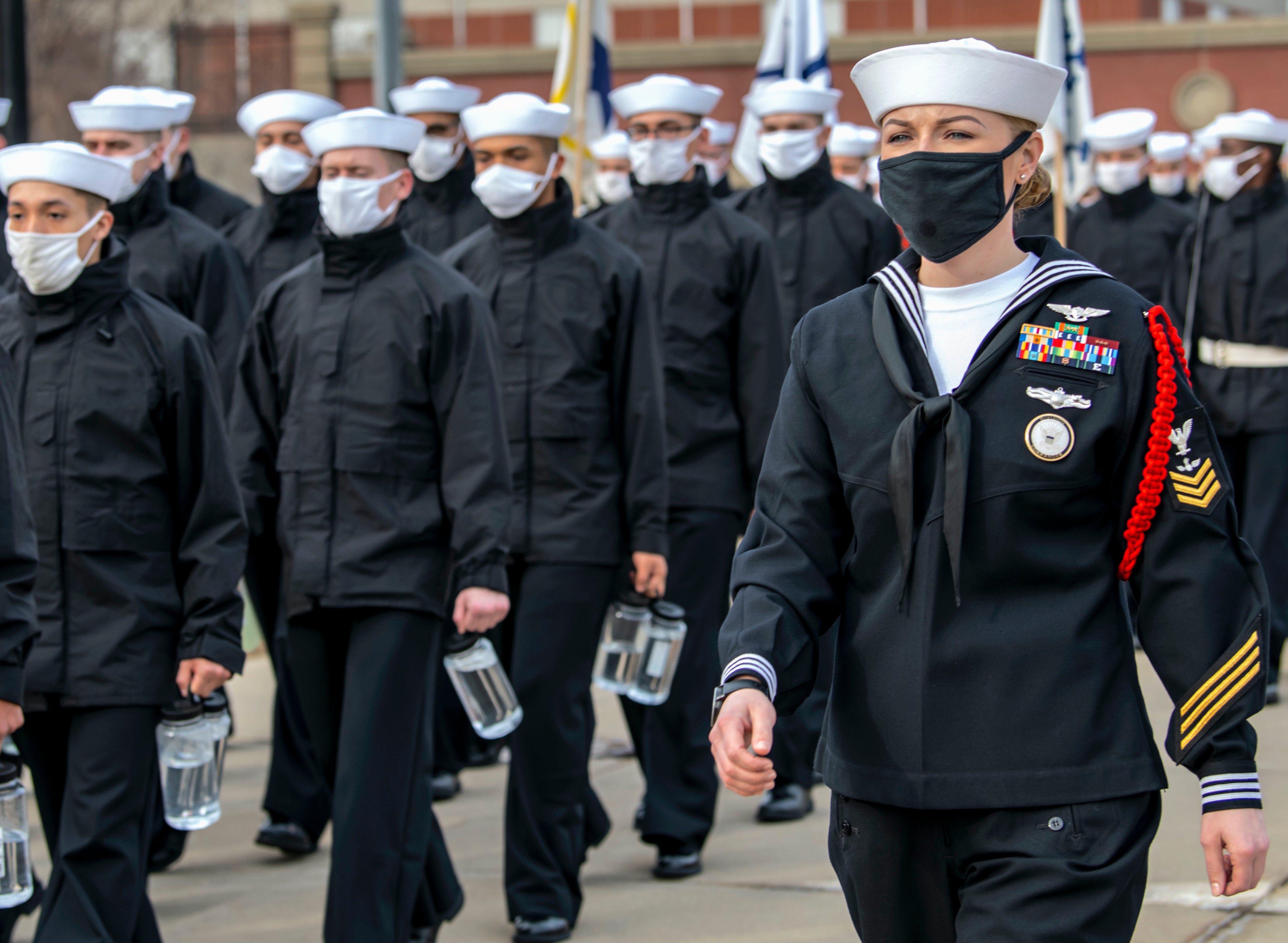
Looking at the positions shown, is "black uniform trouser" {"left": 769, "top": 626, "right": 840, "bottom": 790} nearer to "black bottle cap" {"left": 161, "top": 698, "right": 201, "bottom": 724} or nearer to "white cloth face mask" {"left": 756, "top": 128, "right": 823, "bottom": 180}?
"white cloth face mask" {"left": 756, "top": 128, "right": 823, "bottom": 180}

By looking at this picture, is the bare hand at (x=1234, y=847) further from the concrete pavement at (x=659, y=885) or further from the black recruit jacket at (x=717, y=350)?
the black recruit jacket at (x=717, y=350)

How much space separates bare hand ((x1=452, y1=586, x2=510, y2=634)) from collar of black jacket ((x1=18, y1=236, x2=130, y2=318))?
1.18m

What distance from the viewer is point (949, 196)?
3.15m

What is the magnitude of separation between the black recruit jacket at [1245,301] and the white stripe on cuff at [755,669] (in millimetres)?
6420

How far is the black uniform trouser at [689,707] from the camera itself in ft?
21.2

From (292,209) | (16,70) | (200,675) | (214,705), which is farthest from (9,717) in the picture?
(16,70)

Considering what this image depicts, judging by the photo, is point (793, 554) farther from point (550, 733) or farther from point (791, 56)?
point (791, 56)

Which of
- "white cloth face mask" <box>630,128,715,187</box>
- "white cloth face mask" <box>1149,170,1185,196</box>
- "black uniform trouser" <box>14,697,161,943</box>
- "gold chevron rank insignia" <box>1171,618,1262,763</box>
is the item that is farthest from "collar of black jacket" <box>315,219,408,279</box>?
"white cloth face mask" <box>1149,170,1185,196</box>

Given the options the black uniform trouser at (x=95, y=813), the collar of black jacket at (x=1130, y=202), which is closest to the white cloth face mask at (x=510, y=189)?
the black uniform trouser at (x=95, y=813)

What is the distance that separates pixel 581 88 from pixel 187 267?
259cm

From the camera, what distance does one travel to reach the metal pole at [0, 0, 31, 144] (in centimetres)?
971

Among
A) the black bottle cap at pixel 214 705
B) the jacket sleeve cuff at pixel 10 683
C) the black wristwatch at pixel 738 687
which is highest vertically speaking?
the black wristwatch at pixel 738 687

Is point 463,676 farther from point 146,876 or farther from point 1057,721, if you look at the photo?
point 1057,721

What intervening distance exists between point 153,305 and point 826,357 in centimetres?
240
